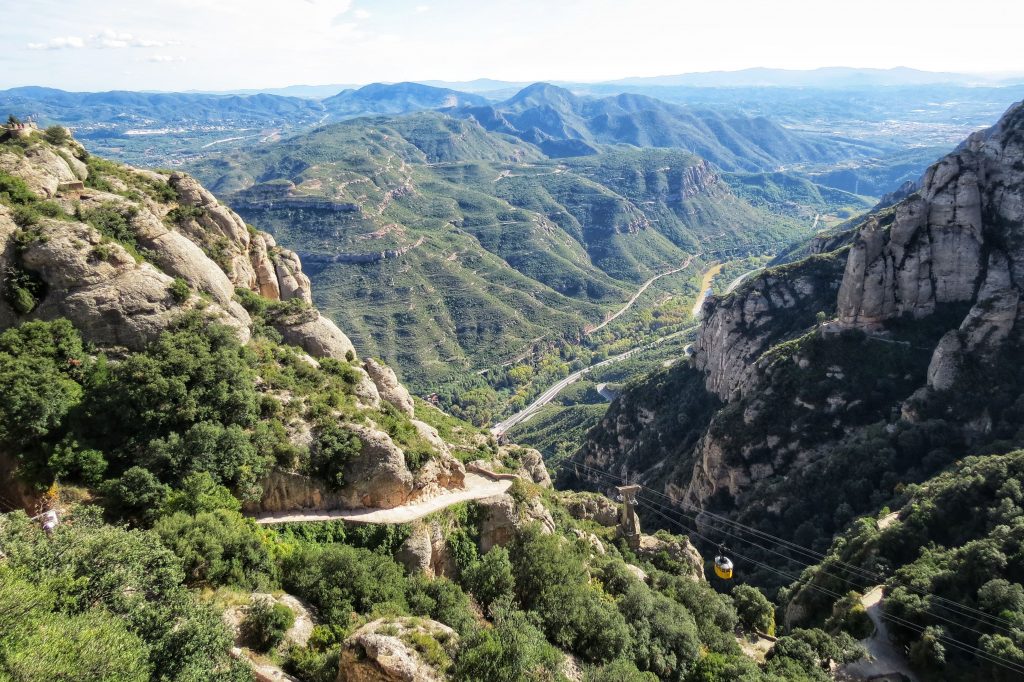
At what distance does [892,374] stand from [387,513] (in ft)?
225

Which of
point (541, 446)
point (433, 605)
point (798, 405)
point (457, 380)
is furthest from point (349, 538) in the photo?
point (457, 380)

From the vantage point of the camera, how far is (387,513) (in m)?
35.5

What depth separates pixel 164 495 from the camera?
28812 millimetres

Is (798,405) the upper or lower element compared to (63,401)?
lower

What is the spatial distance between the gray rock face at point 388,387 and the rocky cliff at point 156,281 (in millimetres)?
122

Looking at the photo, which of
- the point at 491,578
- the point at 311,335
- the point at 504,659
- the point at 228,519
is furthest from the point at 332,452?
the point at 504,659

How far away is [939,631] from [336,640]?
36.4 m

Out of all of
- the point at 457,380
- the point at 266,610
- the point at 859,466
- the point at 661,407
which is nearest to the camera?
the point at 266,610

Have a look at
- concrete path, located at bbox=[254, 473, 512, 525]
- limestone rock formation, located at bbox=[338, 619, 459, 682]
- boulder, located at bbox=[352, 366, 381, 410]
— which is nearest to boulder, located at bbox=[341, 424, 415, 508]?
concrete path, located at bbox=[254, 473, 512, 525]

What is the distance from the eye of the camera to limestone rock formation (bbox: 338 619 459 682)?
21688mm

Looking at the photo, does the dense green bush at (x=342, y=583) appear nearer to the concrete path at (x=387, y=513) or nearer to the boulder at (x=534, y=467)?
the concrete path at (x=387, y=513)

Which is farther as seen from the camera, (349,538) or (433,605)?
(349,538)

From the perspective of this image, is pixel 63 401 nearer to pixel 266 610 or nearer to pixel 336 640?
pixel 266 610

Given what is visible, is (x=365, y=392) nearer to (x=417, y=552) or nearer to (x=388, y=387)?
(x=388, y=387)
